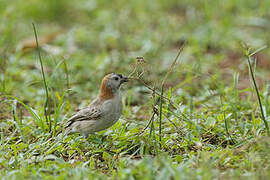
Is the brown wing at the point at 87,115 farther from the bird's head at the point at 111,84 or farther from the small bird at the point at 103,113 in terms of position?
the bird's head at the point at 111,84

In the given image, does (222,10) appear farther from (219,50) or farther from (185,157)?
(185,157)

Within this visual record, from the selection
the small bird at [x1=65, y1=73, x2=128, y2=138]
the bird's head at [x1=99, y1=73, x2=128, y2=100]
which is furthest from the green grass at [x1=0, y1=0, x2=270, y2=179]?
the bird's head at [x1=99, y1=73, x2=128, y2=100]

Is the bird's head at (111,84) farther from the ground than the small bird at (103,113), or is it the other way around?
the bird's head at (111,84)

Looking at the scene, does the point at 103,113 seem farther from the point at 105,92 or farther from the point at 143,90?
the point at 143,90

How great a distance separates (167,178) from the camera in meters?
3.66

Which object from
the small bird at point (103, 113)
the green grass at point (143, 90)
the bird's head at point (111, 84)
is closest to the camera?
the green grass at point (143, 90)

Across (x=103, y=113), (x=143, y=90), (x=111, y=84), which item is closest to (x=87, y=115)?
(x=103, y=113)

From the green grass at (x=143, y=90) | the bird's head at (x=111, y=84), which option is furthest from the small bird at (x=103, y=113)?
the green grass at (x=143, y=90)

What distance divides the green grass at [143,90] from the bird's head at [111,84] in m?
0.31

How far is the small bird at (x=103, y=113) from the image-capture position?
4926mm

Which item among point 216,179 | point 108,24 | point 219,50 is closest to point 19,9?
point 108,24

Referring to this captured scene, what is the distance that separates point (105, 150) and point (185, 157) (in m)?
0.88

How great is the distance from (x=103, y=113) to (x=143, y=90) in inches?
71.1

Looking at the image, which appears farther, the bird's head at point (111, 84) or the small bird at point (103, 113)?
the bird's head at point (111, 84)
